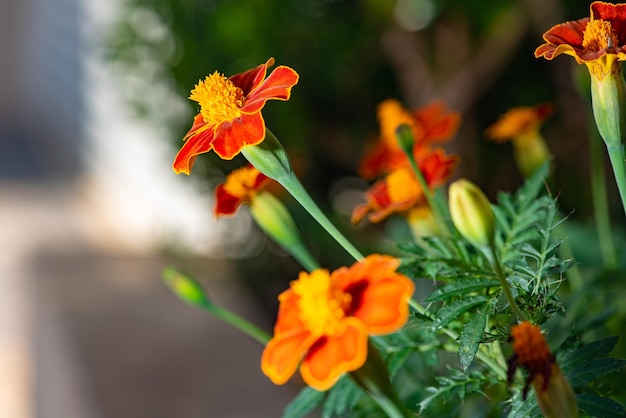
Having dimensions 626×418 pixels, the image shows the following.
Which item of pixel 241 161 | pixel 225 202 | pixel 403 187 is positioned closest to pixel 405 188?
pixel 403 187

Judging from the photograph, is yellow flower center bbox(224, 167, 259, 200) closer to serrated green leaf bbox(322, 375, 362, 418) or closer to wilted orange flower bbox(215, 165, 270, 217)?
wilted orange flower bbox(215, 165, 270, 217)

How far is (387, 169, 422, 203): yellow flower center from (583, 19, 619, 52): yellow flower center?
0.47ft

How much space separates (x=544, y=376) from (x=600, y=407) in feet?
0.17

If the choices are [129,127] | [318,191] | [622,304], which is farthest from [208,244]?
[622,304]

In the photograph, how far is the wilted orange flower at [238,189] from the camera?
15.7 inches

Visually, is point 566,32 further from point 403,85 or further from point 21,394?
point 21,394

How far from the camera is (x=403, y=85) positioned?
4.53ft

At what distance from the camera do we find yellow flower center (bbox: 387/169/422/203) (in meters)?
0.44

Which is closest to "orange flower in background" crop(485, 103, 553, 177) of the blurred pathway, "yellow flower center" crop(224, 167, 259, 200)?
"yellow flower center" crop(224, 167, 259, 200)

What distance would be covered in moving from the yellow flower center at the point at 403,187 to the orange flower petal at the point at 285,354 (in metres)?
0.16

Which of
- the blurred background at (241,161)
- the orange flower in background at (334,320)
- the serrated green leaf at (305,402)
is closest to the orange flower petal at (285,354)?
the orange flower in background at (334,320)

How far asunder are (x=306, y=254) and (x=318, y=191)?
1.03m

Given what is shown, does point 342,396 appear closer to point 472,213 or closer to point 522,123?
point 472,213

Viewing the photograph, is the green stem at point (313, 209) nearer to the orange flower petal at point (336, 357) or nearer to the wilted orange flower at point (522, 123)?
the orange flower petal at point (336, 357)
